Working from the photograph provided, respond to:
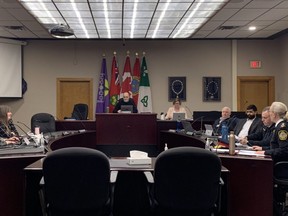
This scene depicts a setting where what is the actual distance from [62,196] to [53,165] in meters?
0.23

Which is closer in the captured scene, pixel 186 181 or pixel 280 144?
pixel 186 181

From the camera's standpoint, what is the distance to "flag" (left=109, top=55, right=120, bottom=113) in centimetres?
870

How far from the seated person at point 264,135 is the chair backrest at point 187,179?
205 centimetres

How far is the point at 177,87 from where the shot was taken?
8.87 meters

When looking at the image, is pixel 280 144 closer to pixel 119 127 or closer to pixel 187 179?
pixel 187 179

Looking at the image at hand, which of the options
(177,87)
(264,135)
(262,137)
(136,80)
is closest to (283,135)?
(264,135)

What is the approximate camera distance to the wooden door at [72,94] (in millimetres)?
8859

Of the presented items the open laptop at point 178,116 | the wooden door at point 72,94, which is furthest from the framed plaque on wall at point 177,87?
the wooden door at point 72,94

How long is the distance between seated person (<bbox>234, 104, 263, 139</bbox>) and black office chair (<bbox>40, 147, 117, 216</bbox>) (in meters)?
3.27

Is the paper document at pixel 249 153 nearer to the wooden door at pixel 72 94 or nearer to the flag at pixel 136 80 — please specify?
the flag at pixel 136 80

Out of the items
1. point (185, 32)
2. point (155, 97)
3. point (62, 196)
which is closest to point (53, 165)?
point (62, 196)

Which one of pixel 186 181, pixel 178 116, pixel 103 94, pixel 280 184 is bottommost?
pixel 280 184

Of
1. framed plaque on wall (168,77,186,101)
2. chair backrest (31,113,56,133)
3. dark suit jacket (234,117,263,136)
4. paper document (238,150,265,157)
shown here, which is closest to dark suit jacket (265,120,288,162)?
paper document (238,150,265,157)

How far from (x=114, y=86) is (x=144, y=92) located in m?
0.79
